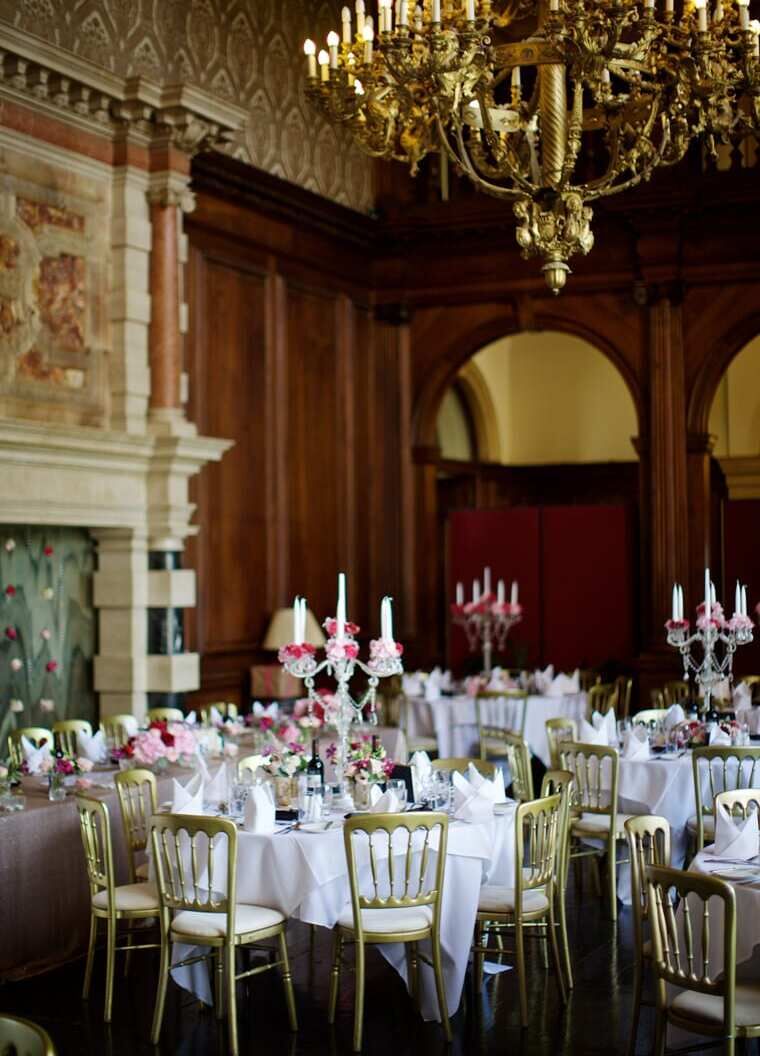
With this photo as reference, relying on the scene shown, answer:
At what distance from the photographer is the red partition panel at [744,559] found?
1398cm

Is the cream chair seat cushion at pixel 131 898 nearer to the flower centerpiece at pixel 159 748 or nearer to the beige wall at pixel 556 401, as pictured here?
the flower centerpiece at pixel 159 748

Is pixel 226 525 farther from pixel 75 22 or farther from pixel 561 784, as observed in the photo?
pixel 561 784

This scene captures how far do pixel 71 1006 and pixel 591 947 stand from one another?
2.62m

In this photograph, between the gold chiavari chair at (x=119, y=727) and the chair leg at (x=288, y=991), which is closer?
the chair leg at (x=288, y=991)

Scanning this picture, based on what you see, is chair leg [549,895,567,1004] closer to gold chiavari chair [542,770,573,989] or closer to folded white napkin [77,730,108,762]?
gold chiavari chair [542,770,573,989]

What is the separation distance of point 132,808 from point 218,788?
1.54 ft

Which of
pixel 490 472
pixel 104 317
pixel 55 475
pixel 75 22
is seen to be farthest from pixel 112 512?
pixel 490 472

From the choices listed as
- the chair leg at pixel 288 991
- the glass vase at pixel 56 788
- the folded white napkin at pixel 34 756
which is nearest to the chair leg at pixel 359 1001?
the chair leg at pixel 288 991

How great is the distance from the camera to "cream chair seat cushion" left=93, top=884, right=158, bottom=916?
6.35 metres

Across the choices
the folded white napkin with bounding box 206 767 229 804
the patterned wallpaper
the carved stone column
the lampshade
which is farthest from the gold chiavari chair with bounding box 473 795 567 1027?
the patterned wallpaper

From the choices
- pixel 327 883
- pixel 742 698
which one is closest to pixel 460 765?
pixel 327 883

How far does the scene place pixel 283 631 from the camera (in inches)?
474

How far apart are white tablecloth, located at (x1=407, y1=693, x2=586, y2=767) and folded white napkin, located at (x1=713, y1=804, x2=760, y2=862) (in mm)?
6088

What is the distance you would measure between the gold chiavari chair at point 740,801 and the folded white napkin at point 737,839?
→ 9.6 inches
